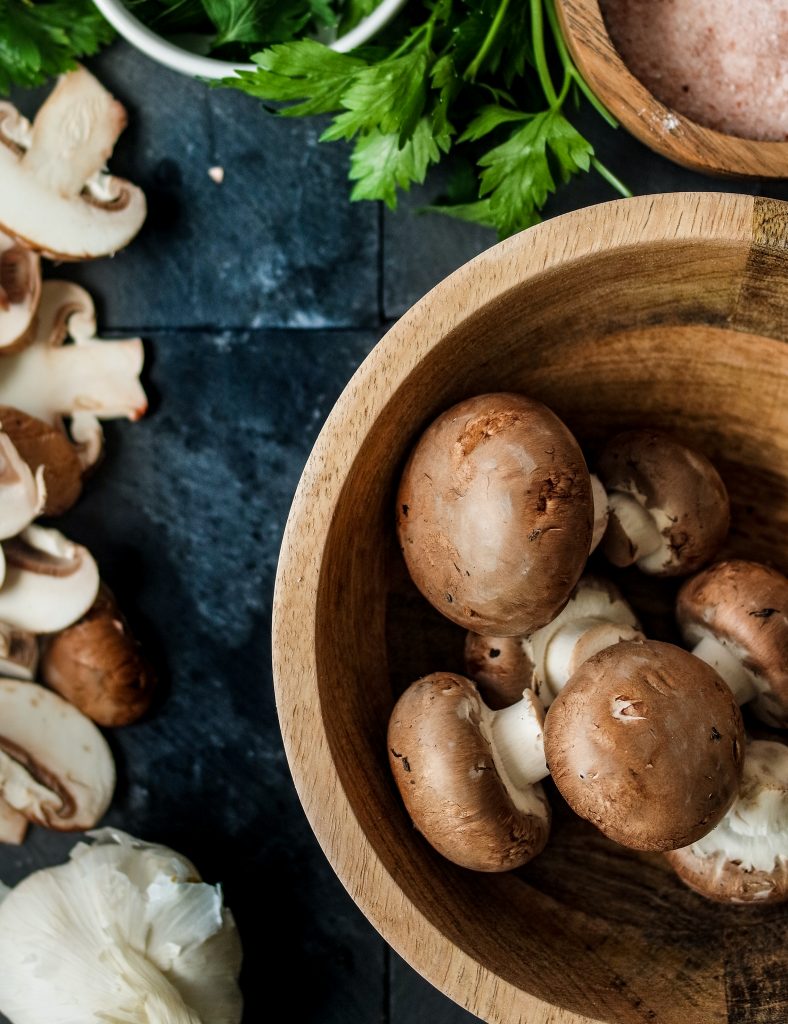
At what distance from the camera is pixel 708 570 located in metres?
0.95

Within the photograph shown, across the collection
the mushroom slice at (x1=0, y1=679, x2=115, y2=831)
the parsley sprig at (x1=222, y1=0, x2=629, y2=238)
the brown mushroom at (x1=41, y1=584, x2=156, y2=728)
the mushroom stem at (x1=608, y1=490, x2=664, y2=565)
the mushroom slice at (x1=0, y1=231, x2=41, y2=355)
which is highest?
the parsley sprig at (x1=222, y1=0, x2=629, y2=238)

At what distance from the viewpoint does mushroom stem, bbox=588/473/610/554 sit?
0.92 meters

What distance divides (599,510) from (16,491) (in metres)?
0.66

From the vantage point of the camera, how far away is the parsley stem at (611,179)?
3.54 feet

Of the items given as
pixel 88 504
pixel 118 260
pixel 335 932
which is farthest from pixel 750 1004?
pixel 118 260

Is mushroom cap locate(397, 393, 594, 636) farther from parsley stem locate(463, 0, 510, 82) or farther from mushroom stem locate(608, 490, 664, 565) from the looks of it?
parsley stem locate(463, 0, 510, 82)

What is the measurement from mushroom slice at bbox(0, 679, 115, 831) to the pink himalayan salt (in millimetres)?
964

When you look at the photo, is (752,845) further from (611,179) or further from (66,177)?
(66,177)

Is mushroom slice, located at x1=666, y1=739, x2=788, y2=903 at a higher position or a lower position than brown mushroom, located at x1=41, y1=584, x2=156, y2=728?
higher

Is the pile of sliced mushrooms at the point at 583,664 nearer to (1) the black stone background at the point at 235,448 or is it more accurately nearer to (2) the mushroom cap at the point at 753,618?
(2) the mushroom cap at the point at 753,618

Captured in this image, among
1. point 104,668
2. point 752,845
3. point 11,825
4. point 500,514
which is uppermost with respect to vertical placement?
point 500,514

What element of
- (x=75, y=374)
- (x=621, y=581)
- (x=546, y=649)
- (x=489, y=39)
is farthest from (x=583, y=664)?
(x=75, y=374)

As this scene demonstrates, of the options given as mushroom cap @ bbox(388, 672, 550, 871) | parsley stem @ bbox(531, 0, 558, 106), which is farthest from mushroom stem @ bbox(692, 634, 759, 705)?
parsley stem @ bbox(531, 0, 558, 106)

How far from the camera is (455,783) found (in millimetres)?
827
